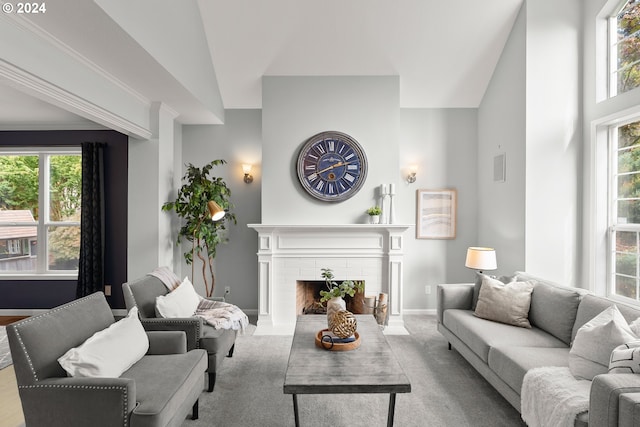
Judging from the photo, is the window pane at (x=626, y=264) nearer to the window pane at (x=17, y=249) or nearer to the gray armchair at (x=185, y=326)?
the gray armchair at (x=185, y=326)

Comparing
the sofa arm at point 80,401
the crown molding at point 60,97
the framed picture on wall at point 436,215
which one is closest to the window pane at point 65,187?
the crown molding at point 60,97

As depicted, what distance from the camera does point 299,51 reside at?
13.0 ft

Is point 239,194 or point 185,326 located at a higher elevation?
point 239,194

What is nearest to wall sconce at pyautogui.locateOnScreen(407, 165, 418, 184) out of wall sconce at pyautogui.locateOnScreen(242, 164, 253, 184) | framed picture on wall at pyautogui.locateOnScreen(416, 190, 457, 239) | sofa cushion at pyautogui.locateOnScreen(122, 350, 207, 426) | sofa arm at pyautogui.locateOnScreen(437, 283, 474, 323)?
framed picture on wall at pyautogui.locateOnScreen(416, 190, 457, 239)

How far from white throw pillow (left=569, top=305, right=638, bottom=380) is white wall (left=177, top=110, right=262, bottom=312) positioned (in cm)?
356

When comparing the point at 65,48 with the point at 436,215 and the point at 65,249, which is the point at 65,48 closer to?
the point at 65,249

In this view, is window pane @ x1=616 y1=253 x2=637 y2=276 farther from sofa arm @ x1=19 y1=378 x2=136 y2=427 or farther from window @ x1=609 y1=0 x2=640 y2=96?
sofa arm @ x1=19 y1=378 x2=136 y2=427

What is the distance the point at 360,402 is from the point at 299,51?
11.6 feet

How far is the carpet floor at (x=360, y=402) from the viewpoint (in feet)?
7.48

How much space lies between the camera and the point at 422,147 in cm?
470

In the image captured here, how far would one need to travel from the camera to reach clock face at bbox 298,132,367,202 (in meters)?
4.20

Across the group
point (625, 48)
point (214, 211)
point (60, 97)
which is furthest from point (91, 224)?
point (625, 48)

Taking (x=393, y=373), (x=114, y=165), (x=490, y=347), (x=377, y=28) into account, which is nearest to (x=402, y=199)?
(x=377, y=28)

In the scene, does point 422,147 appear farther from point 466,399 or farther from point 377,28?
point 466,399
